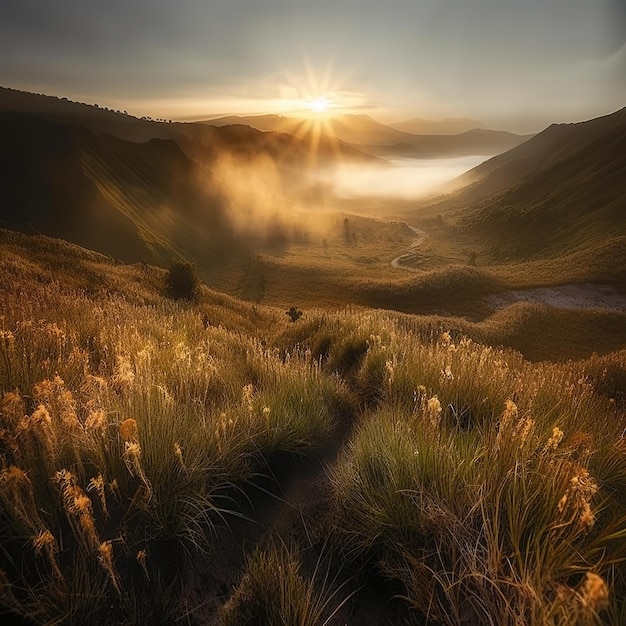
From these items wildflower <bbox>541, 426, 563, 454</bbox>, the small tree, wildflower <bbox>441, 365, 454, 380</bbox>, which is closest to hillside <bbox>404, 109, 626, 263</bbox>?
the small tree

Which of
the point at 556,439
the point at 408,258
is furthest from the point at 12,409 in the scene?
the point at 408,258

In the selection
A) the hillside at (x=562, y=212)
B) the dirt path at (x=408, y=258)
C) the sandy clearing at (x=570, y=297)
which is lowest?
the dirt path at (x=408, y=258)

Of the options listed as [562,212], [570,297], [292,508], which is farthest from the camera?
[562,212]

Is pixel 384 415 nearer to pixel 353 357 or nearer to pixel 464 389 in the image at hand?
pixel 464 389

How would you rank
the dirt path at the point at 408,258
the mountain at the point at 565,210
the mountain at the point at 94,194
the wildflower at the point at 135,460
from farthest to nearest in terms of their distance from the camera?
the mountain at the point at 94,194, the mountain at the point at 565,210, the dirt path at the point at 408,258, the wildflower at the point at 135,460

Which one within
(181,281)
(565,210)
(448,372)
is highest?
(448,372)

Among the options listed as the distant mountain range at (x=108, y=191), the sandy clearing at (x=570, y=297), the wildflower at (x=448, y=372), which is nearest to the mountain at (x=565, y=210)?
the sandy clearing at (x=570, y=297)

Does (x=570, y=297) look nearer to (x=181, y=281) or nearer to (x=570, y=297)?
(x=570, y=297)

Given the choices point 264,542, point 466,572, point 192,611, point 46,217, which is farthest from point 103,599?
point 46,217

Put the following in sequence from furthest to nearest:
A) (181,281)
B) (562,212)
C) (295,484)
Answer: (562,212)
(181,281)
(295,484)

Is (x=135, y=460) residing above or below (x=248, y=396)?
above

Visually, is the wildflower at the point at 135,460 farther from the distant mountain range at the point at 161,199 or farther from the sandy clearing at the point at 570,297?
the distant mountain range at the point at 161,199

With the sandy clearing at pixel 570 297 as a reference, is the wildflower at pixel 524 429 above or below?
above

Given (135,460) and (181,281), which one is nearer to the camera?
(135,460)
